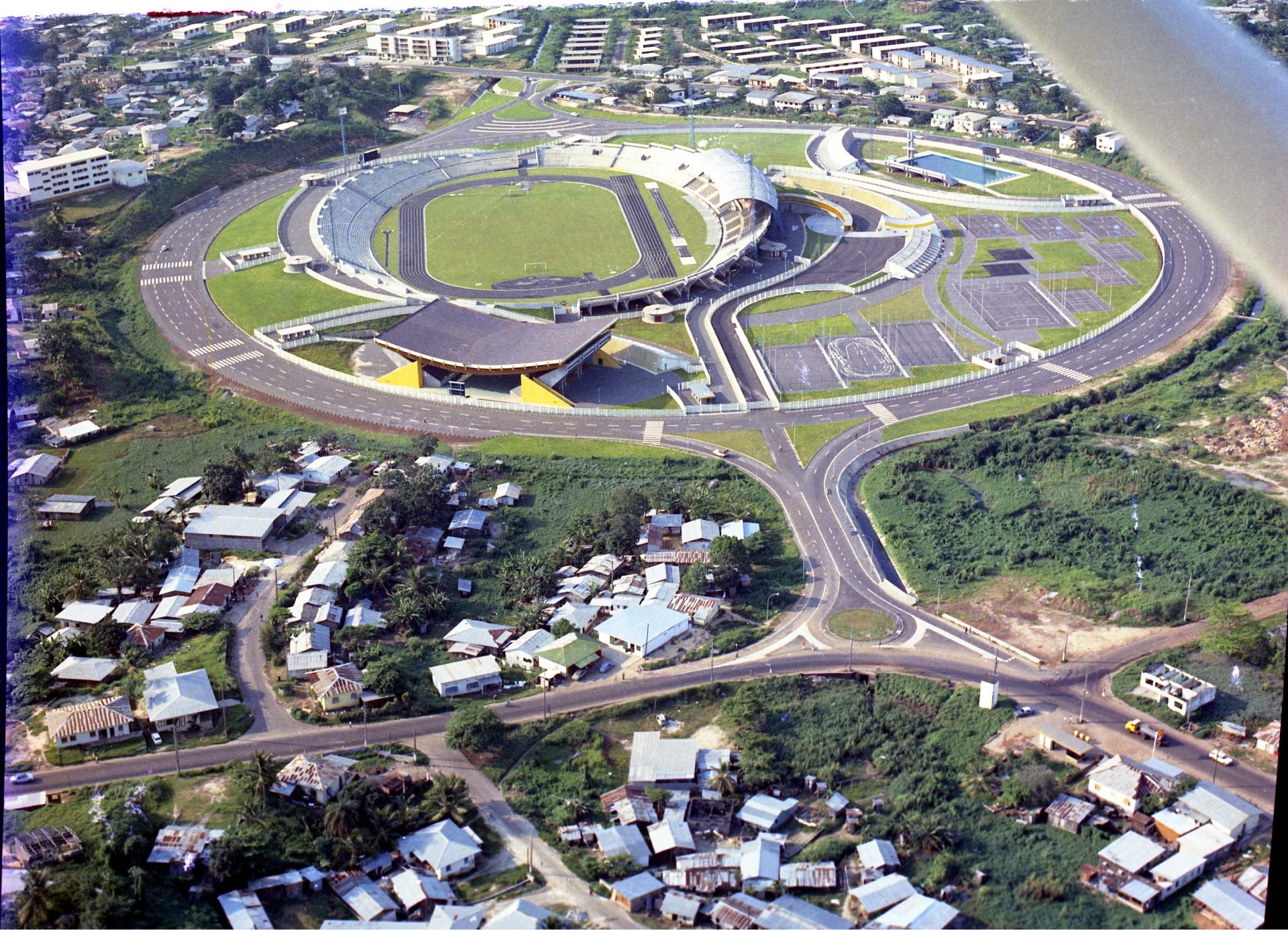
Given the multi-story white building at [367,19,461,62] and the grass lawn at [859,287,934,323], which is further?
the multi-story white building at [367,19,461,62]

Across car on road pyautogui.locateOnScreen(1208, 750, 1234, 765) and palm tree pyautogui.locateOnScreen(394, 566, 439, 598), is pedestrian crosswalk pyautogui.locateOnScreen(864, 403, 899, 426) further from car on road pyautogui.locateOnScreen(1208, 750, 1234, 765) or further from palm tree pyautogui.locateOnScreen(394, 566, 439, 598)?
car on road pyautogui.locateOnScreen(1208, 750, 1234, 765)

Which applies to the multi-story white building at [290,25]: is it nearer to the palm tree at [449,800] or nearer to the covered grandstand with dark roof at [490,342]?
the covered grandstand with dark roof at [490,342]

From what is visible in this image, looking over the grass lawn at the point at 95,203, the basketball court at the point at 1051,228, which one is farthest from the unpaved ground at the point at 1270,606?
the grass lawn at the point at 95,203

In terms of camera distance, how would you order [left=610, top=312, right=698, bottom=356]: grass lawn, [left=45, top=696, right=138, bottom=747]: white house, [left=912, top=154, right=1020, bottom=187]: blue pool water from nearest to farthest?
[left=45, top=696, right=138, bottom=747]: white house < [left=610, top=312, right=698, bottom=356]: grass lawn < [left=912, top=154, right=1020, bottom=187]: blue pool water

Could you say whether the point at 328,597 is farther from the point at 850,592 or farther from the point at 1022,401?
the point at 1022,401

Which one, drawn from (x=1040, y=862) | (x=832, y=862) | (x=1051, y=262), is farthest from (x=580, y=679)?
(x=1051, y=262)

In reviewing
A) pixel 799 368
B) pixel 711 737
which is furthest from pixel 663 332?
pixel 711 737

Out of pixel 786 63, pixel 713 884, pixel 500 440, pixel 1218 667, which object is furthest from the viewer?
pixel 786 63

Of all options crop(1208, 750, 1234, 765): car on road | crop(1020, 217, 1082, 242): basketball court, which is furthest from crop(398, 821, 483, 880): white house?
crop(1020, 217, 1082, 242): basketball court

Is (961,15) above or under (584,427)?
above
